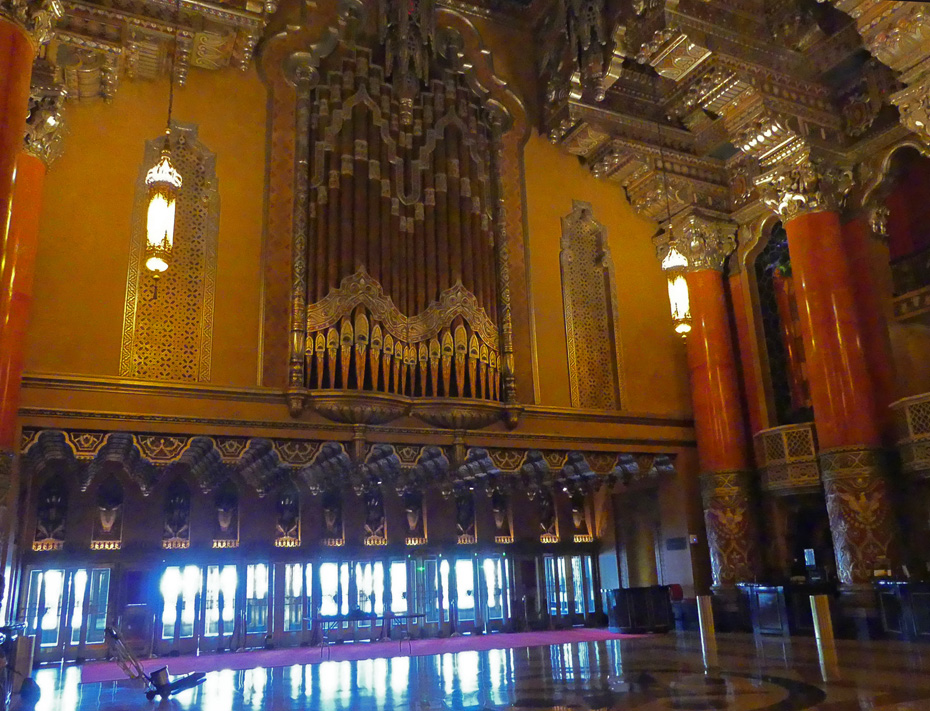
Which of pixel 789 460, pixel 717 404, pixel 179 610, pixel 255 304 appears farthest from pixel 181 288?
pixel 789 460

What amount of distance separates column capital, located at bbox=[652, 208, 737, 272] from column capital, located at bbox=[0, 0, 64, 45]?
938cm

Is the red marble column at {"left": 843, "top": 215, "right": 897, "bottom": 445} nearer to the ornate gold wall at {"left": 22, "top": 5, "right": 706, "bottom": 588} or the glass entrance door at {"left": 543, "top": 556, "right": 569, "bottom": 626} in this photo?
the ornate gold wall at {"left": 22, "top": 5, "right": 706, "bottom": 588}

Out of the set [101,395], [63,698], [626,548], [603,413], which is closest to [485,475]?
[603,413]

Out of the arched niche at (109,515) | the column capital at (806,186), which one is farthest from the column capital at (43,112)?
the column capital at (806,186)

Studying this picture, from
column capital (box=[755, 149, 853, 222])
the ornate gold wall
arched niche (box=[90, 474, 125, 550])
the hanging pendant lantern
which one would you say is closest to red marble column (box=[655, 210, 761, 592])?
the ornate gold wall

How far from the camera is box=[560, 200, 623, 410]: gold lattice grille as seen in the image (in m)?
12.3

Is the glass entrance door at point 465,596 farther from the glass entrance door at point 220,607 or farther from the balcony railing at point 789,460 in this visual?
the balcony railing at point 789,460

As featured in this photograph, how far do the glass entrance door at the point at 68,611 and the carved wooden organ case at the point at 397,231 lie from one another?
4.72 meters

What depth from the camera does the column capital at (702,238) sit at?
514 inches

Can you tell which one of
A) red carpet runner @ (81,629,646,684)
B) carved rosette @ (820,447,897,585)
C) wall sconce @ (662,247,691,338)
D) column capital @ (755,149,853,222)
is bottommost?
red carpet runner @ (81,629,646,684)

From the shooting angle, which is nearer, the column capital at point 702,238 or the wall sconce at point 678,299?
the wall sconce at point 678,299

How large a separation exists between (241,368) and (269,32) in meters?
5.10

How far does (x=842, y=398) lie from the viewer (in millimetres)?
10547

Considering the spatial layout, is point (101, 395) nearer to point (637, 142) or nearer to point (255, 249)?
point (255, 249)
